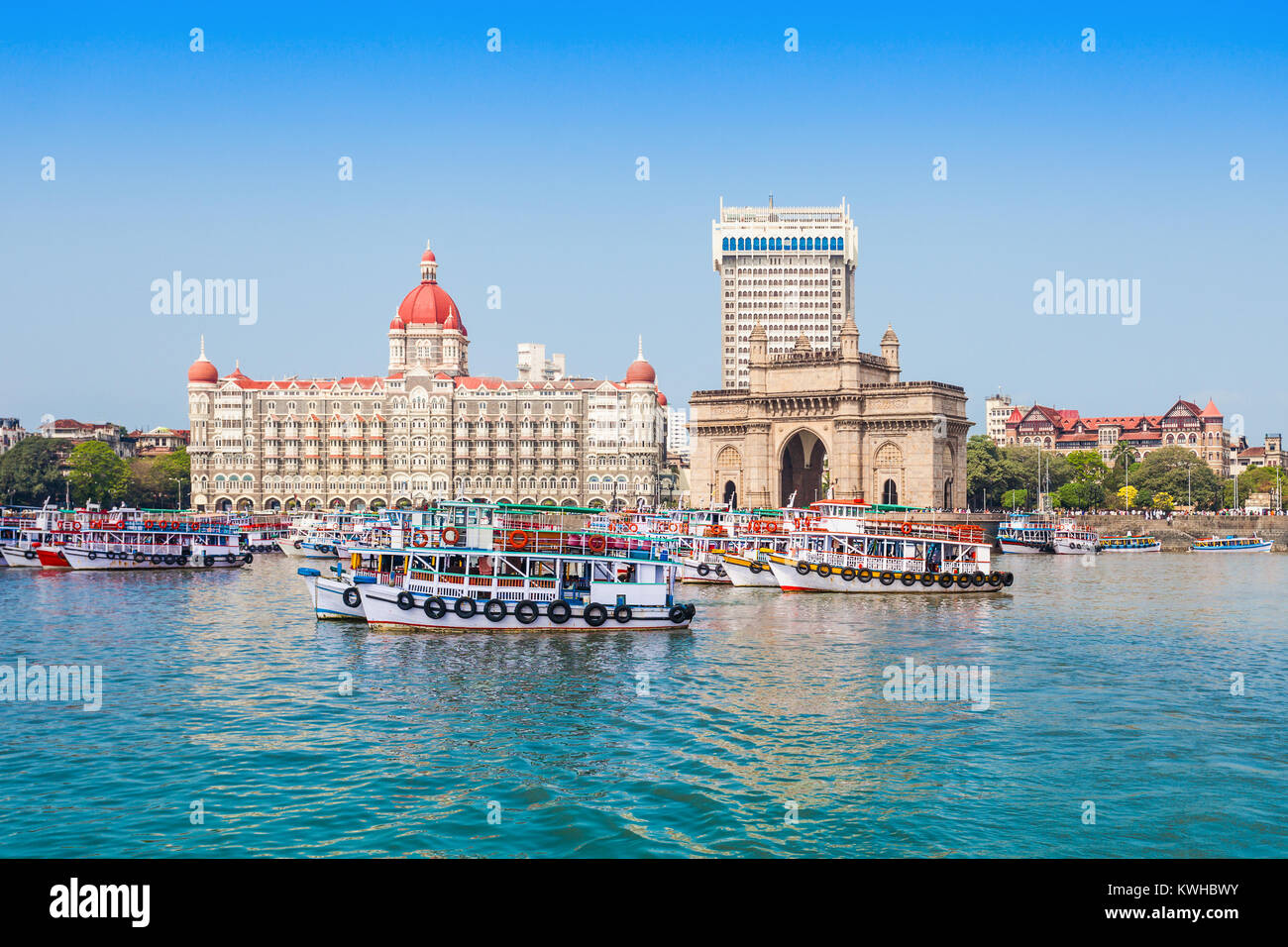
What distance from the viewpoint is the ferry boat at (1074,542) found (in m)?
102

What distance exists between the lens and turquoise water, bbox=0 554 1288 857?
1727 centimetres

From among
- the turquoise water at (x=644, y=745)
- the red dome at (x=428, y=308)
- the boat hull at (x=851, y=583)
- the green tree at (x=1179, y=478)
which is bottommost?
the turquoise water at (x=644, y=745)

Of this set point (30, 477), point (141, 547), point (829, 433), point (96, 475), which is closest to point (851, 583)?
point (141, 547)

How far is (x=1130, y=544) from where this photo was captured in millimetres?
107875

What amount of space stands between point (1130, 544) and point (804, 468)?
32167 mm

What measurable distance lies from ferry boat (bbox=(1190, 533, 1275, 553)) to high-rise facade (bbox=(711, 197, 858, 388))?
82952mm

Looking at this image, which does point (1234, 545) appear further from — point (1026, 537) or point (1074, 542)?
point (1026, 537)

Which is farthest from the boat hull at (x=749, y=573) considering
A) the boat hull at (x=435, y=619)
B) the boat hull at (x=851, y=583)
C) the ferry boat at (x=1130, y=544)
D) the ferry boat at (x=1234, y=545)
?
the ferry boat at (x=1234, y=545)

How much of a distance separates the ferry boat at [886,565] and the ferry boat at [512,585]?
16.6 m

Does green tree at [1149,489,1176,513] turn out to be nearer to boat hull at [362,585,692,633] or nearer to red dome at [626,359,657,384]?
red dome at [626,359,657,384]

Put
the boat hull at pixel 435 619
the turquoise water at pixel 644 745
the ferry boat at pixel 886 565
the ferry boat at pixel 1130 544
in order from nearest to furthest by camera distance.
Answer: the turquoise water at pixel 644 745 → the boat hull at pixel 435 619 → the ferry boat at pixel 886 565 → the ferry boat at pixel 1130 544

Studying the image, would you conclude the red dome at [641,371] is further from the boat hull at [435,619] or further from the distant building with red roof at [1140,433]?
the boat hull at [435,619]
